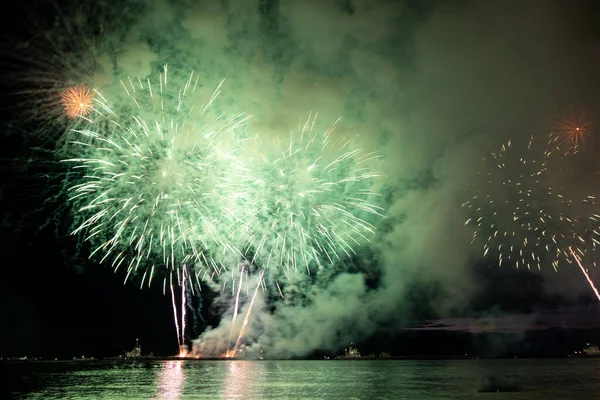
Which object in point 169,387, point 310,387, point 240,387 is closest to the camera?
point 240,387

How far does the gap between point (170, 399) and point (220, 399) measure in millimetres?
4267

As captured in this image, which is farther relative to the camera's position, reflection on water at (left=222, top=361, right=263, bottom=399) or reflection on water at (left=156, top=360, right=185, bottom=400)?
reflection on water at (left=222, top=361, right=263, bottom=399)

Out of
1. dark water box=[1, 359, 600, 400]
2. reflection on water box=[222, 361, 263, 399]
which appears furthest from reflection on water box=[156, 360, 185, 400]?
reflection on water box=[222, 361, 263, 399]

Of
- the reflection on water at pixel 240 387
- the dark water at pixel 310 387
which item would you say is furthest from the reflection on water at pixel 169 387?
the reflection on water at pixel 240 387

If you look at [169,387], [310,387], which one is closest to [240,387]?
[310,387]

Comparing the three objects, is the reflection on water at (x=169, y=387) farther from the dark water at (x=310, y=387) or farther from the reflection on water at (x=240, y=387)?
the reflection on water at (x=240, y=387)

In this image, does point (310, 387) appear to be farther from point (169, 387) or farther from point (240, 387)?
point (169, 387)

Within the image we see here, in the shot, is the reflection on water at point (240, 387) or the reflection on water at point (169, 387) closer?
the reflection on water at point (169, 387)

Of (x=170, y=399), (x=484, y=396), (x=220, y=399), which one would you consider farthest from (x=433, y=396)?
(x=170, y=399)

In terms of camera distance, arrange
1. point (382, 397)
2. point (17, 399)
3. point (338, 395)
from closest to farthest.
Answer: point (17, 399) → point (382, 397) → point (338, 395)

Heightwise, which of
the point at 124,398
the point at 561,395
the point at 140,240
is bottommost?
the point at 561,395

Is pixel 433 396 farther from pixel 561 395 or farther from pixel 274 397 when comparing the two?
pixel 274 397

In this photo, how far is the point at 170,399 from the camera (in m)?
43.1

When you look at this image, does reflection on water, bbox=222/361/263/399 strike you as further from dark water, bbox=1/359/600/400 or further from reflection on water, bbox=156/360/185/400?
reflection on water, bbox=156/360/185/400
